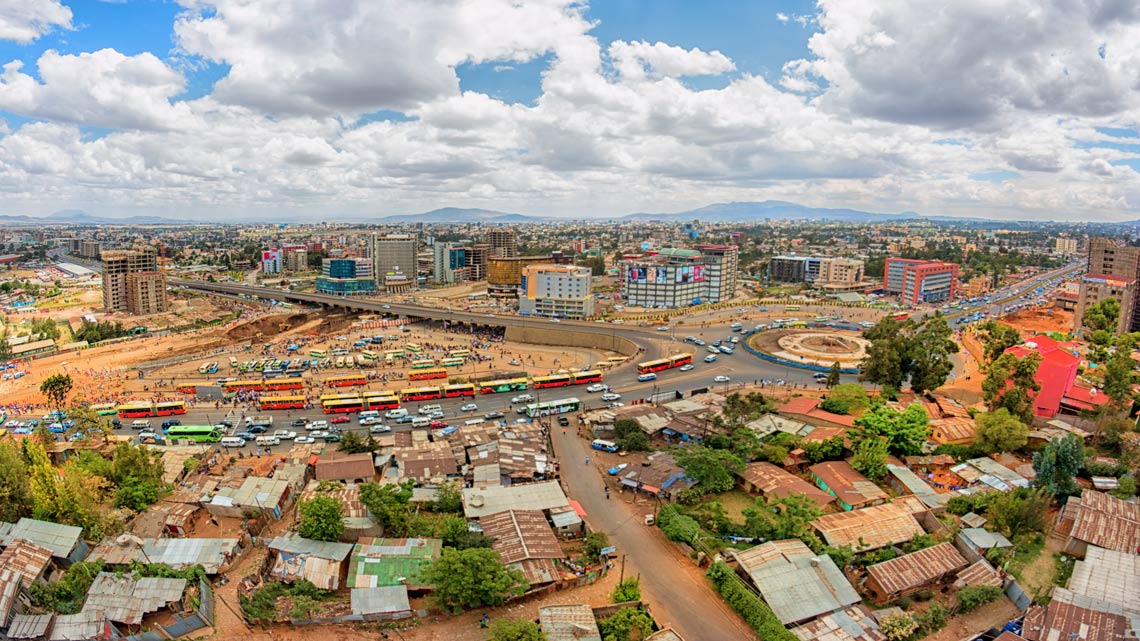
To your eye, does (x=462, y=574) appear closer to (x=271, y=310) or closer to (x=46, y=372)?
(x=46, y=372)

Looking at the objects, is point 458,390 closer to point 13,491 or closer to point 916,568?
point 13,491

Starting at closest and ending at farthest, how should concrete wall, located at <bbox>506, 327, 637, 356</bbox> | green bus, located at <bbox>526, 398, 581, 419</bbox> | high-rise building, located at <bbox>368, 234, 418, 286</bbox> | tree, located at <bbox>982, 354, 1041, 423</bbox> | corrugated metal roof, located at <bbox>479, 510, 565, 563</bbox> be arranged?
corrugated metal roof, located at <bbox>479, 510, 565, 563</bbox> → tree, located at <bbox>982, 354, 1041, 423</bbox> → green bus, located at <bbox>526, 398, 581, 419</bbox> → concrete wall, located at <bbox>506, 327, 637, 356</bbox> → high-rise building, located at <bbox>368, 234, 418, 286</bbox>

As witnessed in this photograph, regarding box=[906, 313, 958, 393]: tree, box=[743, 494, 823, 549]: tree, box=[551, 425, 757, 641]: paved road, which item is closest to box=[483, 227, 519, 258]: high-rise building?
box=[906, 313, 958, 393]: tree

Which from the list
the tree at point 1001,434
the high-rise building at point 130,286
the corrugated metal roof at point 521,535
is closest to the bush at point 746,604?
the corrugated metal roof at point 521,535

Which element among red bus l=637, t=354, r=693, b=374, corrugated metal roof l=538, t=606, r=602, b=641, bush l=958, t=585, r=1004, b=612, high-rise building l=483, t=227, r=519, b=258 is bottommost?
corrugated metal roof l=538, t=606, r=602, b=641

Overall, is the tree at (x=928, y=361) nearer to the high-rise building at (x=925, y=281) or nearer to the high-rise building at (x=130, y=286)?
the high-rise building at (x=925, y=281)

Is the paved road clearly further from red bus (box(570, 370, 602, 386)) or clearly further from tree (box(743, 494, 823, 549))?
red bus (box(570, 370, 602, 386))
